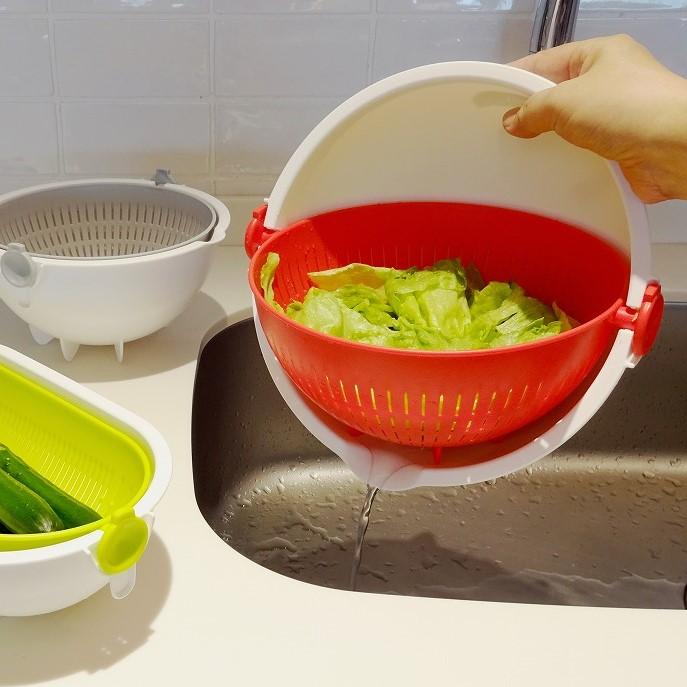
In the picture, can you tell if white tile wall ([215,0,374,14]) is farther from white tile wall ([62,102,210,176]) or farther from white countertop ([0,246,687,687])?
white countertop ([0,246,687,687])

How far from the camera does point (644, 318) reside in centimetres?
59

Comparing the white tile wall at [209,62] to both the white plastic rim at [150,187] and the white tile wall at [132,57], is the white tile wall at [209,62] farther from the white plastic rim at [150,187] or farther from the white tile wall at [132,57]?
the white plastic rim at [150,187]

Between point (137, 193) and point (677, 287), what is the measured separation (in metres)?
0.73

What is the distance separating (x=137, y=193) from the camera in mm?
982

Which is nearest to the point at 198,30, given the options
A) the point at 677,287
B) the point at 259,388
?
the point at 259,388

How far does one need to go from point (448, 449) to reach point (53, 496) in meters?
0.33

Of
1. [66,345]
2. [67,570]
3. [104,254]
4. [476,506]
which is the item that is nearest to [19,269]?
[66,345]

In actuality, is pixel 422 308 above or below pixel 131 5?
below

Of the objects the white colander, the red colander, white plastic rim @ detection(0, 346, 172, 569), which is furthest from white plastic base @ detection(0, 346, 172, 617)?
the white colander

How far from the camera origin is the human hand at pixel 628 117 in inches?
24.4

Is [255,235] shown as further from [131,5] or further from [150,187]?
[131,5]

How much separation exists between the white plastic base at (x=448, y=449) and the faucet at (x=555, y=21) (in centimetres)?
49

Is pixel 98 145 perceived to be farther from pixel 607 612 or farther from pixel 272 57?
pixel 607 612

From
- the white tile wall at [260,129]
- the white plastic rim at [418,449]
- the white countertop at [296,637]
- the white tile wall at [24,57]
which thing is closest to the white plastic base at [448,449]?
the white plastic rim at [418,449]
